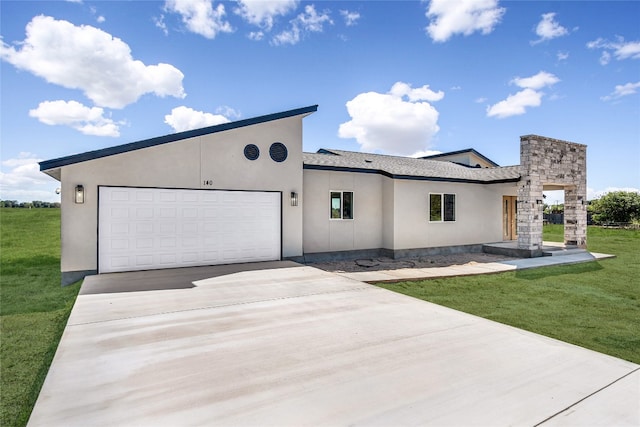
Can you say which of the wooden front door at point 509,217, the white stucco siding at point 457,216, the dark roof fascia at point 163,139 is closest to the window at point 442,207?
the white stucco siding at point 457,216

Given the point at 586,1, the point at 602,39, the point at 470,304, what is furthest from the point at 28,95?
the point at 602,39

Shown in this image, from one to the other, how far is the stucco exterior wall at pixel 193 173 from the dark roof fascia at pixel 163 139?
12cm

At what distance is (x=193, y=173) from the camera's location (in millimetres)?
9031

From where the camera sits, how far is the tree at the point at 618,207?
25797mm

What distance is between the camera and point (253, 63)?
1285cm

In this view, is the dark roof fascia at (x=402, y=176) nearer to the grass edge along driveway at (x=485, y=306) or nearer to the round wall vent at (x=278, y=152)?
the round wall vent at (x=278, y=152)

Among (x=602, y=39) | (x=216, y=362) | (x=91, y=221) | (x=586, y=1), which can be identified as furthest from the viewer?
(x=602, y=39)

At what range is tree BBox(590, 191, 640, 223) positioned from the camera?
25797 mm

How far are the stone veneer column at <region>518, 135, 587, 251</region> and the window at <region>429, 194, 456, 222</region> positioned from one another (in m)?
2.45

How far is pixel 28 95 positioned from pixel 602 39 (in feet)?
60.2

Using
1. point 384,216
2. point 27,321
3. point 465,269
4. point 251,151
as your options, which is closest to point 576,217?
point 465,269

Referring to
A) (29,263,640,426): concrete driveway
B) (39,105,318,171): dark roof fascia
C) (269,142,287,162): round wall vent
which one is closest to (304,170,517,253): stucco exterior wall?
(269,142,287,162): round wall vent

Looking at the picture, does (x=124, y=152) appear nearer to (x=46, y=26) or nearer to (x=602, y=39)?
(x=46, y=26)

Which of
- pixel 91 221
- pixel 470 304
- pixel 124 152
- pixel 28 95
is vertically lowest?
pixel 470 304
